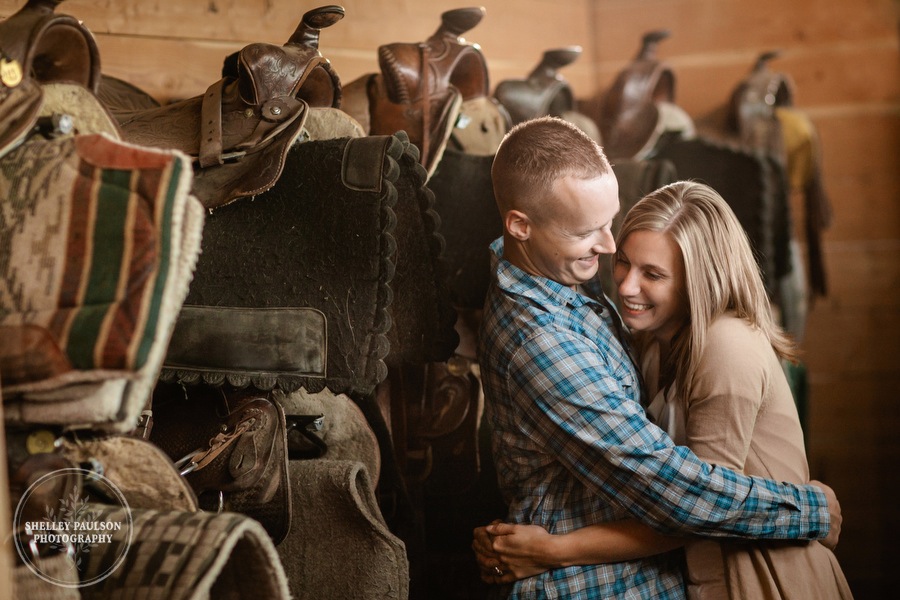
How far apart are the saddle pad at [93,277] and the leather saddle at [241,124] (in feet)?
1.21

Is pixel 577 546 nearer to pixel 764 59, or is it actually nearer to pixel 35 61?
pixel 35 61

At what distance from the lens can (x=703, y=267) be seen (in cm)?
137

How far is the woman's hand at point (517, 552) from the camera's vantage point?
1267 millimetres

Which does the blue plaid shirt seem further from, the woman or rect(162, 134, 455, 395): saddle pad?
rect(162, 134, 455, 395): saddle pad

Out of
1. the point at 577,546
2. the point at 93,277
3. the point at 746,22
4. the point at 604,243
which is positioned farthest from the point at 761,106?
the point at 93,277

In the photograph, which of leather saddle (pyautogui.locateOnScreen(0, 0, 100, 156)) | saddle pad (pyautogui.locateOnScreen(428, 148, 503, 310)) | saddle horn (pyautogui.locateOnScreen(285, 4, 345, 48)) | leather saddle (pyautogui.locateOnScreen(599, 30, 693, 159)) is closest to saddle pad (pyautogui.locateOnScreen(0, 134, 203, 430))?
leather saddle (pyautogui.locateOnScreen(0, 0, 100, 156))

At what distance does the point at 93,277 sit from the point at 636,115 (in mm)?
2192

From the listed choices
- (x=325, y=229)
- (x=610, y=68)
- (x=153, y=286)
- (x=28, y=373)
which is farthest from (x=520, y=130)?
(x=610, y=68)

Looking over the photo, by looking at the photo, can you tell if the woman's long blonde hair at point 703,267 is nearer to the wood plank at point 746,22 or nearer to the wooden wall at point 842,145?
the wooden wall at point 842,145

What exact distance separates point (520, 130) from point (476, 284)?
0.44 meters

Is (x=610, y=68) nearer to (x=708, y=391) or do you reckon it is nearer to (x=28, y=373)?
(x=708, y=391)

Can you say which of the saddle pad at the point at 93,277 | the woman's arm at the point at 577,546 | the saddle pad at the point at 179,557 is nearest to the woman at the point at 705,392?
the woman's arm at the point at 577,546

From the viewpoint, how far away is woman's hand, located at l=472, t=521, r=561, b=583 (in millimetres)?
1267

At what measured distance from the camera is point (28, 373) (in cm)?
81
